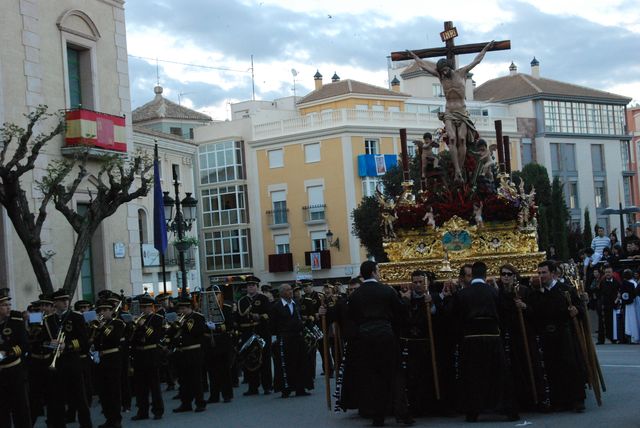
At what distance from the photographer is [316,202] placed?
62.8 metres

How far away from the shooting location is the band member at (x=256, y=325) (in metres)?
18.4

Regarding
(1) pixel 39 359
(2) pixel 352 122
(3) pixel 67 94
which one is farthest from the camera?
(2) pixel 352 122

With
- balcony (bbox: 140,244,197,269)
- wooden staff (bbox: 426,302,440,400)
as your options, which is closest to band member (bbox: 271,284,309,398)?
wooden staff (bbox: 426,302,440,400)

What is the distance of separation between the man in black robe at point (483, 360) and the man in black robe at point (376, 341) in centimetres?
77

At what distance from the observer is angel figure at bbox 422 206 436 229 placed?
17.1 metres

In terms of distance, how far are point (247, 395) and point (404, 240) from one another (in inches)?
145

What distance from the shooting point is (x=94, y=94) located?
28.4 meters

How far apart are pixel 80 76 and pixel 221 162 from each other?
3690cm

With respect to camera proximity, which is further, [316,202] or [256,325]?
[316,202]

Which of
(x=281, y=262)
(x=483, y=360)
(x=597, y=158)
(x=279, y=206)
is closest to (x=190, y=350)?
(x=483, y=360)

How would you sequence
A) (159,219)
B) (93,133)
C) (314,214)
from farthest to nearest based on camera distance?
(314,214) → (93,133) → (159,219)

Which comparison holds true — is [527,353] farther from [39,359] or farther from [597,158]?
[597,158]

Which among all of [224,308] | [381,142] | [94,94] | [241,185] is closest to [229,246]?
[241,185]

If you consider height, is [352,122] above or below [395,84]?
below
